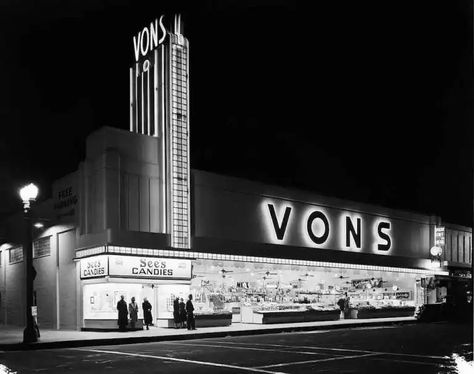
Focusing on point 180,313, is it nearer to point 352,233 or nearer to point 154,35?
point 154,35

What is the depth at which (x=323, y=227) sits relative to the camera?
128 ft

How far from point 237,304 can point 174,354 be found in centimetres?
1696

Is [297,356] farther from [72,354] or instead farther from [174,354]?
[72,354]

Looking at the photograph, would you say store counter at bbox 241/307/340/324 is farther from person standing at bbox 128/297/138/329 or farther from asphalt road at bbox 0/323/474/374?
asphalt road at bbox 0/323/474/374

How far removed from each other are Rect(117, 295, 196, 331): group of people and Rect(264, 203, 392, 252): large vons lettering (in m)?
9.02

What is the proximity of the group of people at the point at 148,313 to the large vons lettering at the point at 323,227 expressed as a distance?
9.02 m

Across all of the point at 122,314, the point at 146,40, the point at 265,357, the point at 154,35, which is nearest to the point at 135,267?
the point at 122,314

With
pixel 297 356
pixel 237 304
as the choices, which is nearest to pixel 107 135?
pixel 237 304

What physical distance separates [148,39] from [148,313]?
13.4 metres

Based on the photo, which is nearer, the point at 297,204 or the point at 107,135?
the point at 107,135

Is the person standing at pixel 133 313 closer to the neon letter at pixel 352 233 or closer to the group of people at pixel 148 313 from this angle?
the group of people at pixel 148 313

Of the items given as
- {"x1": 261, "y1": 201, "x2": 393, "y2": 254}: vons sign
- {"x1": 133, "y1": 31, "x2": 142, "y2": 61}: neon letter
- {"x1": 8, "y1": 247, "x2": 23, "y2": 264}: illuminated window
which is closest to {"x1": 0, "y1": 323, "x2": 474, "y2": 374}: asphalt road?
{"x1": 261, "y1": 201, "x2": 393, "y2": 254}: vons sign

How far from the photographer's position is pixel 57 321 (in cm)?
3111

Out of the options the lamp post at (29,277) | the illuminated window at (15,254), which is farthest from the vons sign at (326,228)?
the illuminated window at (15,254)
